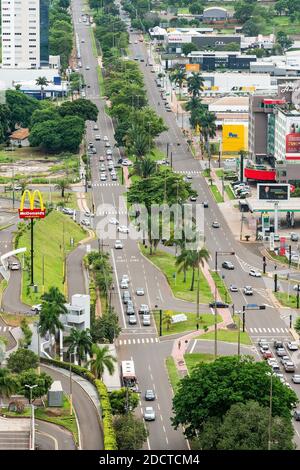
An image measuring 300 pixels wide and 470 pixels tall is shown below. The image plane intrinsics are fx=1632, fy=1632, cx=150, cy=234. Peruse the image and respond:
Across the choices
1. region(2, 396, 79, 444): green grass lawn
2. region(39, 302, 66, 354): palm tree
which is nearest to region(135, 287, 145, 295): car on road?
region(39, 302, 66, 354): palm tree

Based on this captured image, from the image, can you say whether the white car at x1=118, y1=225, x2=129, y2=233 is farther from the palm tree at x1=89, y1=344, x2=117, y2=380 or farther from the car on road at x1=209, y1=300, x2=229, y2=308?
the palm tree at x1=89, y1=344, x2=117, y2=380

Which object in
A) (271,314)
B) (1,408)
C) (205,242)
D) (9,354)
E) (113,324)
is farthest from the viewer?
(205,242)

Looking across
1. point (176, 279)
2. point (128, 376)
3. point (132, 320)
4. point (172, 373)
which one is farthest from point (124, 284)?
point (128, 376)

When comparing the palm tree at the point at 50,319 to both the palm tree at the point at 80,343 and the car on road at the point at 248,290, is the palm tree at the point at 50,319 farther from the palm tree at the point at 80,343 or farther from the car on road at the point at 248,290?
the car on road at the point at 248,290

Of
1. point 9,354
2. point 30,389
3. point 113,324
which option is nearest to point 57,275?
point 113,324
